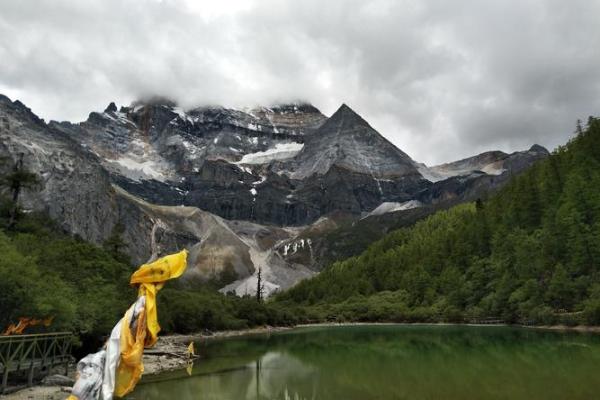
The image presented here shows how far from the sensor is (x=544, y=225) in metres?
80.0

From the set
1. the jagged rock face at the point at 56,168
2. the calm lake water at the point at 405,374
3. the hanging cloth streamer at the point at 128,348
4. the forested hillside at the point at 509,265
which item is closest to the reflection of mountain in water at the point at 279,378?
the calm lake water at the point at 405,374

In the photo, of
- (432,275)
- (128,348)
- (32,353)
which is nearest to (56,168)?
(432,275)

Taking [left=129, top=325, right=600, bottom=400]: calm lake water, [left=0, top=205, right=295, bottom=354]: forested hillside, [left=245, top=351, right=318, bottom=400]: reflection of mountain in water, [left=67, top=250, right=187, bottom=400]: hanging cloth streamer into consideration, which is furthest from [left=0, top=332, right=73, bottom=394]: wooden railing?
[left=67, top=250, right=187, bottom=400]: hanging cloth streamer

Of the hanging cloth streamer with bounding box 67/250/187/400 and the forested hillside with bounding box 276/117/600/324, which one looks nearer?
the hanging cloth streamer with bounding box 67/250/187/400

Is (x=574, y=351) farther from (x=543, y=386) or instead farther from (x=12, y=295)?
(x=12, y=295)

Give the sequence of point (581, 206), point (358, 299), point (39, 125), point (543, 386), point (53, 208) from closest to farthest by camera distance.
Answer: point (543, 386)
point (581, 206)
point (358, 299)
point (53, 208)
point (39, 125)

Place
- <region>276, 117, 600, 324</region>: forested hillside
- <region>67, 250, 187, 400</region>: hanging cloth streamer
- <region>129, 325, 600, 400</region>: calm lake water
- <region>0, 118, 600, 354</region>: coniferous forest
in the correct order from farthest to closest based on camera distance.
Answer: <region>276, 117, 600, 324</region>: forested hillside → <region>0, 118, 600, 354</region>: coniferous forest → <region>129, 325, 600, 400</region>: calm lake water → <region>67, 250, 187, 400</region>: hanging cloth streamer

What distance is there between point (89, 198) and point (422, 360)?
185 meters

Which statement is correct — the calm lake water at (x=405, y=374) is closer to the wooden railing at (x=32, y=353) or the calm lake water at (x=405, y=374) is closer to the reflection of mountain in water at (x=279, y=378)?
the reflection of mountain in water at (x=279, y=378)

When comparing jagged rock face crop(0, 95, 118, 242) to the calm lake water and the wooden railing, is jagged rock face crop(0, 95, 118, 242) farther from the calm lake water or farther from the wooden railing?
the wooden railing

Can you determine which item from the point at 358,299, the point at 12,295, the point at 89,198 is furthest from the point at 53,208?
the point at 12,295

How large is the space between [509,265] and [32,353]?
76156 millimetres

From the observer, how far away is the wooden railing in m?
19.2

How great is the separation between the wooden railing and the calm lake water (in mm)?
4170
